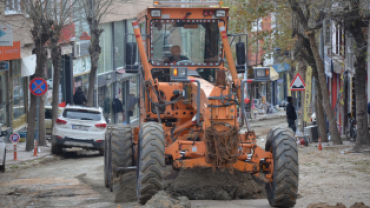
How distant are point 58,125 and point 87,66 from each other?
14992mm

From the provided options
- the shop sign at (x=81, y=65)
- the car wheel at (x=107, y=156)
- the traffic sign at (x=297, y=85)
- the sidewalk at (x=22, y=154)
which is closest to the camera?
the car wheel at (x=107, y=156)

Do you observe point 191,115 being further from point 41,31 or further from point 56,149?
point 41,31

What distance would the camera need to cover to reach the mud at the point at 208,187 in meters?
9.17

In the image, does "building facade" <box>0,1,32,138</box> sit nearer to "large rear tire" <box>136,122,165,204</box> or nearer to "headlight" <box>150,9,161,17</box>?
"headlight" <box>150,9,161,17</box>

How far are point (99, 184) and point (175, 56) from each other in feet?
11.4

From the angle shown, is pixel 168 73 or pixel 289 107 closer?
pixel 168 73

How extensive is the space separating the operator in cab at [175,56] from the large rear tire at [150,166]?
2.15 meters

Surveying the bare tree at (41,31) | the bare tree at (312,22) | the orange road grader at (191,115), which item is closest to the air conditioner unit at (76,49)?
the bare tree at (41,31)

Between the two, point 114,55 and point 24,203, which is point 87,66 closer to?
point 114,55

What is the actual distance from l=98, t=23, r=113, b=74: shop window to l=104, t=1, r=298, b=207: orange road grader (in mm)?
23424

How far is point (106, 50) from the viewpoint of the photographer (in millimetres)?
34781

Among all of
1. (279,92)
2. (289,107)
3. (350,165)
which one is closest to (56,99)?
(289,107)

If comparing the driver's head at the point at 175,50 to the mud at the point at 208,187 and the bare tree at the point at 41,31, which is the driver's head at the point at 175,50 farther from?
the bare tree at the point at 41,31

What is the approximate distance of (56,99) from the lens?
2120 cm
